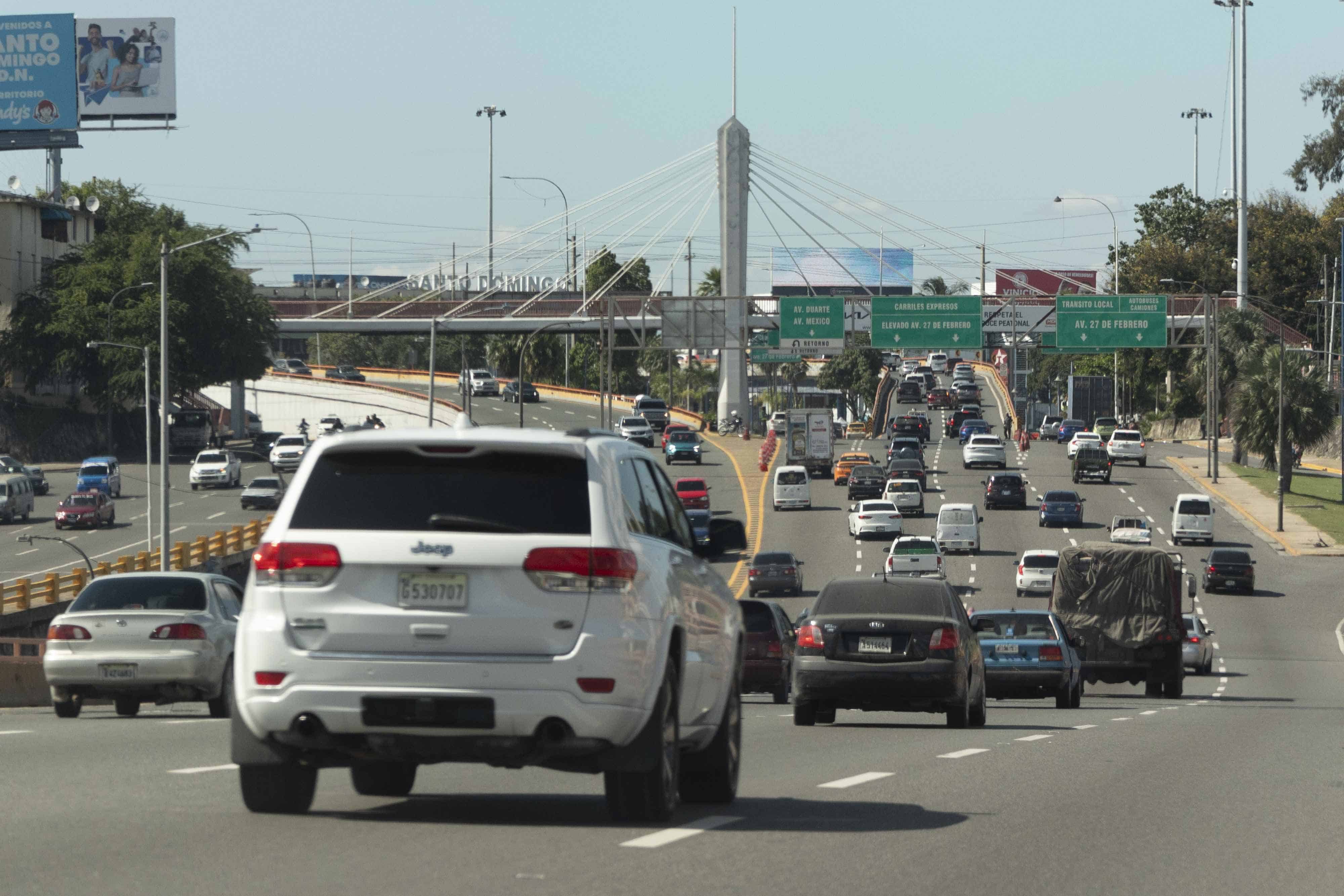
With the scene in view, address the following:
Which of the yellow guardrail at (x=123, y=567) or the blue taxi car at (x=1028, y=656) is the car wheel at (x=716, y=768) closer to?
the blue taxi car at (x=1028, y=656)

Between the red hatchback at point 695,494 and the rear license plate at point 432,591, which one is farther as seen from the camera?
the red hatchback at point 695,494

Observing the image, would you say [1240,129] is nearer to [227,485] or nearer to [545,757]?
[227,485]

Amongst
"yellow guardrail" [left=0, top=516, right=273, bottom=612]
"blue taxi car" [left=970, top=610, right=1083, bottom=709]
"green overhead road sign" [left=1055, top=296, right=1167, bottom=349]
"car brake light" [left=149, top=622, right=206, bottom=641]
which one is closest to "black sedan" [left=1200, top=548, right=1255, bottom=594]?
"green overhead road sign" [left=1055, top=296, right=1167, bottom=349]

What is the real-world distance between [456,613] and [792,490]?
209 feet

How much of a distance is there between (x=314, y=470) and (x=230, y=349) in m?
88.9

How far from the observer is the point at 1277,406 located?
261 ft

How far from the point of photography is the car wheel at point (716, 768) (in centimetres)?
991

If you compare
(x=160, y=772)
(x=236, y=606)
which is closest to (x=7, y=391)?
(x=236, y=606)

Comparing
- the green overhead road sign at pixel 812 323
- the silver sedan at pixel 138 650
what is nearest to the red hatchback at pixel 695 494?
the green overhead road sign at pixel 812 323

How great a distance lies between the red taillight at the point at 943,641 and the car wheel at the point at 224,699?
6.57 metres

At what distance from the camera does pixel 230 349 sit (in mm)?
94875

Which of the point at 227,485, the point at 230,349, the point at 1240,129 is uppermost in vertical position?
the point at 1240,129

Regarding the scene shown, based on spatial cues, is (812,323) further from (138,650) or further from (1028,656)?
(138,650)

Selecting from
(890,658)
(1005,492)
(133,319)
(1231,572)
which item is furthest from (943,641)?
(133,319)
